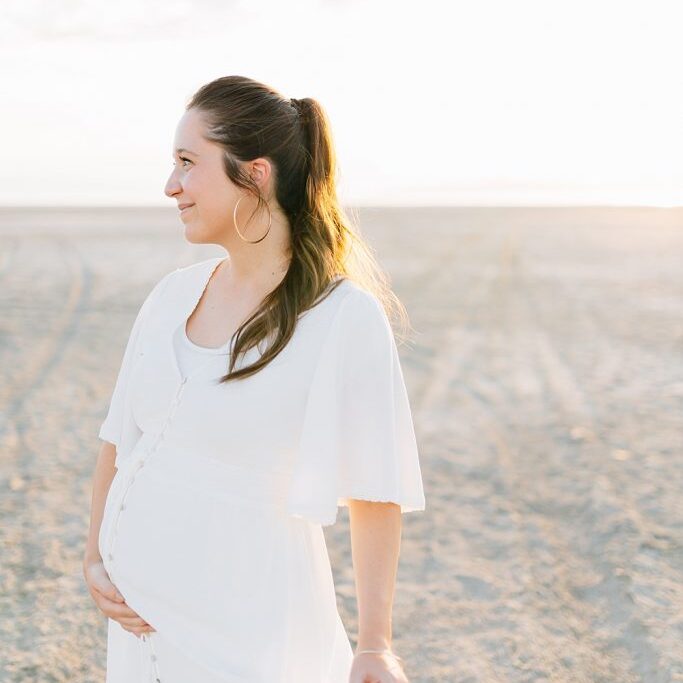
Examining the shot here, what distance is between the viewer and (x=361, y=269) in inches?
74.3

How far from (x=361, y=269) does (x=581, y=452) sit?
15.3 ft

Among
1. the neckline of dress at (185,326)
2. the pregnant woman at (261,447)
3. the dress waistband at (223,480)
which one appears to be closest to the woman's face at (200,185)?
the pregnant woman at (261,447)

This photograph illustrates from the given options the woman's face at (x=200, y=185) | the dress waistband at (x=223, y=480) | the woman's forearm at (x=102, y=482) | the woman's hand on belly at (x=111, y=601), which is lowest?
the woman's hand on belly at (x=111, y=601)

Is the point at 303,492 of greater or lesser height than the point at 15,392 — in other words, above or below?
above

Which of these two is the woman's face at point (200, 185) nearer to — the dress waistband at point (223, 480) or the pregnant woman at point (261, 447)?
the pregnant woman at point (261, 447)

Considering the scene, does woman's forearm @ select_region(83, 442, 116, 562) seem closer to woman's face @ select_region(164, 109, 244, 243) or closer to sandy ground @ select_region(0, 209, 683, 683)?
woman's face @ select_region(164, 109, 244, 243)

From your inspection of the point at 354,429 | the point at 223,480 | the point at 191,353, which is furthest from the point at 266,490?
the point at 191,353

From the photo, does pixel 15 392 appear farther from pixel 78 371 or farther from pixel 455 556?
pixel 455 556

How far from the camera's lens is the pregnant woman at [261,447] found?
1.62 meters

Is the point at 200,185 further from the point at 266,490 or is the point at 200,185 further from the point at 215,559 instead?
the point at 215,559

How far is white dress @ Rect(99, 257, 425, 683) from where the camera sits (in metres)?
1.62

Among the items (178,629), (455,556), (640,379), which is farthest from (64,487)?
(640,379)

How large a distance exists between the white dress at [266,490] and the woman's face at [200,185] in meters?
0.25

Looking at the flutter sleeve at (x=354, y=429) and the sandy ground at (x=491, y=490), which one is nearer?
the flutter sleeve at (x=354, y=429)
